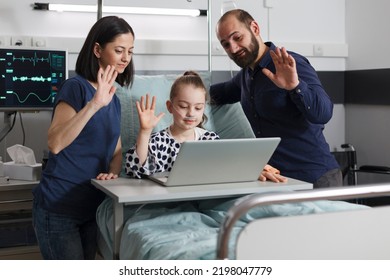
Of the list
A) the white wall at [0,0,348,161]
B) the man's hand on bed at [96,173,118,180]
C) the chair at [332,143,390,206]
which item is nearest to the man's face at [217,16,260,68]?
the man's hand on bed at [96,173,118,180]

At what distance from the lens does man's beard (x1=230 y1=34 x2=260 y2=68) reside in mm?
2871

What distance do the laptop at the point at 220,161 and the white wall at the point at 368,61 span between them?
2.33 m

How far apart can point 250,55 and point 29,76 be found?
48.8 inches

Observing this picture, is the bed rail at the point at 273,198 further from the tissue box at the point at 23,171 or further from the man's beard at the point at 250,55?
the tissue box at the point at 23,171

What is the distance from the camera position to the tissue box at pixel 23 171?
3.12 metres

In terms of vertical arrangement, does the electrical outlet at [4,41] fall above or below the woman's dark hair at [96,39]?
above

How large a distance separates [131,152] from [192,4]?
1.96 metres

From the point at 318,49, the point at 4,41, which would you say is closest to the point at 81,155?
the point at 4,41

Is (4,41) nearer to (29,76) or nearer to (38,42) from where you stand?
(38,42)

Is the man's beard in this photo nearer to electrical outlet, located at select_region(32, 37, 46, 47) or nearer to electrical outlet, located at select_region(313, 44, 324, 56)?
electrical outlet, located at select_region(32, 37, 46, 47)

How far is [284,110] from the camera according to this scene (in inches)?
110

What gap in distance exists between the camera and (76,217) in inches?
92.8

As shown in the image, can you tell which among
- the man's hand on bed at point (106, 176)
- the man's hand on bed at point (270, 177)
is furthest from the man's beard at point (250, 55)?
the man's hand on bed at point (106, 176)
